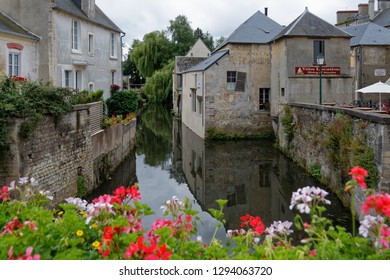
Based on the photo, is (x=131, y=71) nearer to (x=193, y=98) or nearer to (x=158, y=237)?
(x=193, y=98)

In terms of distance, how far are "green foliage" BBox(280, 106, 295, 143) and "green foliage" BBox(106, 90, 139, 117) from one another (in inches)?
316

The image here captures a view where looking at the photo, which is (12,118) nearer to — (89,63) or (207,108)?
(89,63)

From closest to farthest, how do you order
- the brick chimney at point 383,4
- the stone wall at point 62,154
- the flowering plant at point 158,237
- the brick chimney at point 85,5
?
the flowering plant at point 158,237 < the stone wall at point 62,154 < the brick chimney at point 85,5 < the brick chimney at point 383,4

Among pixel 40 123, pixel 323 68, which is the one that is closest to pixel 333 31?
pixel 323 68

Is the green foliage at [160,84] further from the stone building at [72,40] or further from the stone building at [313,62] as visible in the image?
the stone building at [313,62]

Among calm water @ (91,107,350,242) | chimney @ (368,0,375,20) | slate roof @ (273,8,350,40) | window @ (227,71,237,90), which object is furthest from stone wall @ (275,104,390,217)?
chimney @ (368,0,375,20)

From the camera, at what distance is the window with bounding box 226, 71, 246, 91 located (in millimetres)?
26188

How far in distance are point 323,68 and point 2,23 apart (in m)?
14.7

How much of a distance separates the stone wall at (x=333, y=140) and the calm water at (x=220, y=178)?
0.63 m

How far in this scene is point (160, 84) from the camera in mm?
50656

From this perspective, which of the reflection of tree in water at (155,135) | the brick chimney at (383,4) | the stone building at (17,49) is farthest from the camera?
the brick chimney at (383,4)

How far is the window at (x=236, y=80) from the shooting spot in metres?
26.2

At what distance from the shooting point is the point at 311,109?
55.4 ft

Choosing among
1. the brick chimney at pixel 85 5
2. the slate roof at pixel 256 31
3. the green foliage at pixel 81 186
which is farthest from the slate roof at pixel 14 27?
the slate roof at pixel 256 31
